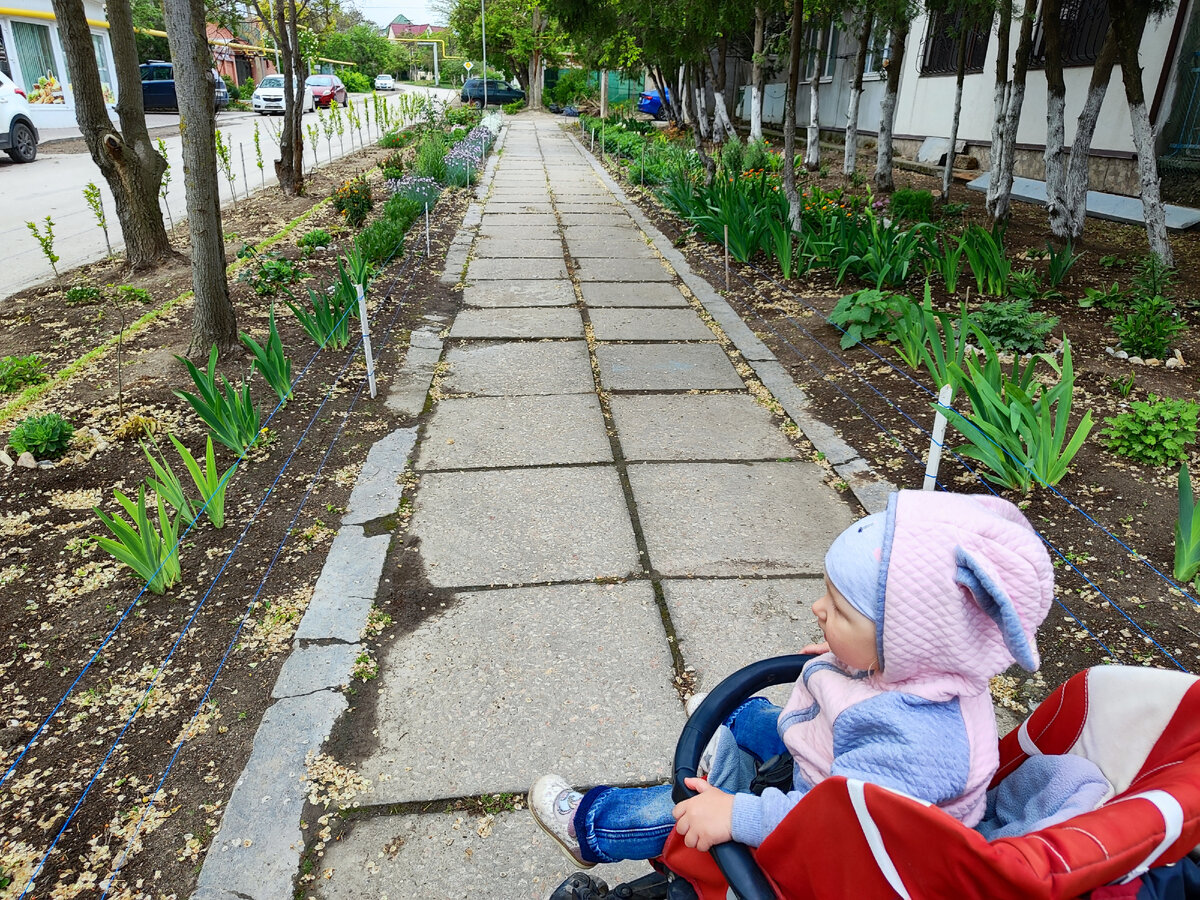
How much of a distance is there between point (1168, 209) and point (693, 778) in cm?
876

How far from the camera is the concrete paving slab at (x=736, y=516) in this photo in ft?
9.46

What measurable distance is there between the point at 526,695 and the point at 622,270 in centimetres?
552

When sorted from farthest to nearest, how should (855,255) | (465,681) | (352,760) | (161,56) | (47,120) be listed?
(161,56) < (47,120) < (855,255) < (465,681) < (352,760)

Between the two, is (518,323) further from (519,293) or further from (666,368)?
(666,368)

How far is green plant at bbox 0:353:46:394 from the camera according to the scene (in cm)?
418

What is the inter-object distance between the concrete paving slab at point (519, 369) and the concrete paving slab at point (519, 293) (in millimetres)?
1018

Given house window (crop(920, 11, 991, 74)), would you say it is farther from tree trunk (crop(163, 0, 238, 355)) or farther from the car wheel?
the car wheel

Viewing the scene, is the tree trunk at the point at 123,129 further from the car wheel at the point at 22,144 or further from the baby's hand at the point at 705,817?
the car wheel at the point at 22,144

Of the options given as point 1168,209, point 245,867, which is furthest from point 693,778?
point 1168,209

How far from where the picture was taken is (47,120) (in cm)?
1944

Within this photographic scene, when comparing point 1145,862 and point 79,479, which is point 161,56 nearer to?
point 79,479

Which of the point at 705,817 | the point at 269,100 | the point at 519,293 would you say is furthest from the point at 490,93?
the point at 705,817

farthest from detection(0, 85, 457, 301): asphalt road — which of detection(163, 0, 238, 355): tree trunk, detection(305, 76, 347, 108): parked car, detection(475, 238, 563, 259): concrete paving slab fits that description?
detection(305, 76, 347, 108): parked car

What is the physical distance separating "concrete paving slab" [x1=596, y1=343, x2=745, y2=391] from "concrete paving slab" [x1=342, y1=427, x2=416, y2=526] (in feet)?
4.28
